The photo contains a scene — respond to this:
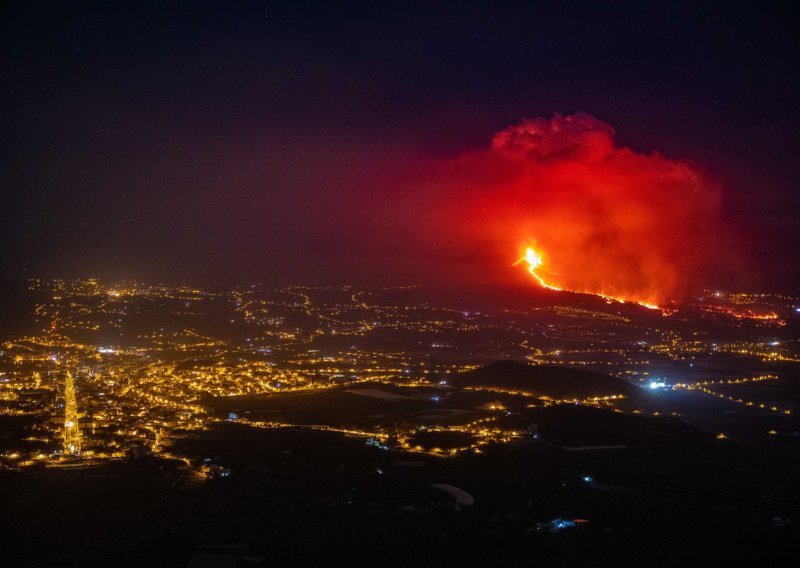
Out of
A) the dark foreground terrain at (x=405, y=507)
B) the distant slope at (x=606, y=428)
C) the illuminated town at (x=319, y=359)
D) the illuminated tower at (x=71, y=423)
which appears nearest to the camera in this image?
the dark foreground terrain at (x=405, y=507)

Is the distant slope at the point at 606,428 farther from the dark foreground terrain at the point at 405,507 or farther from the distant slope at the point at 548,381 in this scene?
the distant slope at the point at 548,381

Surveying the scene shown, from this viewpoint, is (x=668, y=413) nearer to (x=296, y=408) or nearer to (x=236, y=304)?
(x=296, y=408)

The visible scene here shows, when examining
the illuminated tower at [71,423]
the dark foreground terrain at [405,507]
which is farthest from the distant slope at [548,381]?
the illuminated tower at [71,423]

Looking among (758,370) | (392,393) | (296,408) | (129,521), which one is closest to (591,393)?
(392,393)

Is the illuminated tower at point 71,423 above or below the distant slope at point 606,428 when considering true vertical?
below

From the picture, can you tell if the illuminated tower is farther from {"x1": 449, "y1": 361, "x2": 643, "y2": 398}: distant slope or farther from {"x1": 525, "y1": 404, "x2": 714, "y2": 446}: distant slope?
{"x1": 449, "y1": 361, "x2": 643, "y2": 398}: distant slope

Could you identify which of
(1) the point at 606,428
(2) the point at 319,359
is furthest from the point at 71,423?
(2) the point at 319,359

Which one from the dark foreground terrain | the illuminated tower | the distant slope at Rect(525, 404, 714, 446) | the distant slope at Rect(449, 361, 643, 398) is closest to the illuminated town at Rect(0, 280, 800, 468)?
the illuminated tower

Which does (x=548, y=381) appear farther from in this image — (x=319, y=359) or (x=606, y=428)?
(x=319, y=359)
